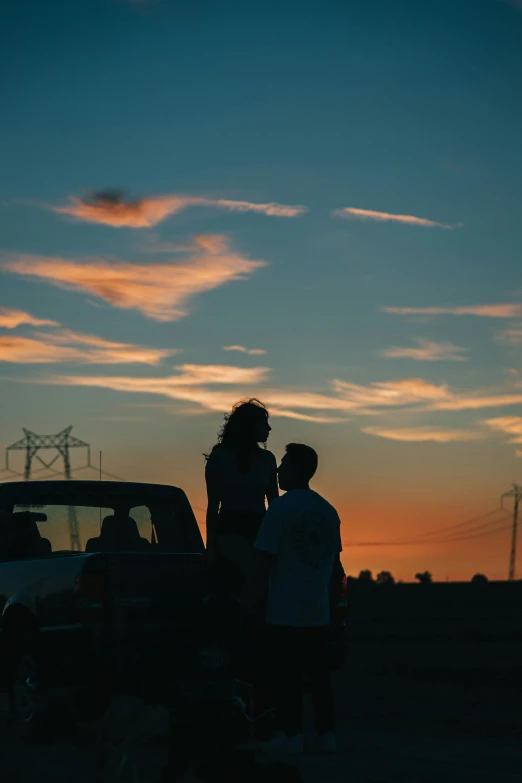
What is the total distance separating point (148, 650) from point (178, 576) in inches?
22.6

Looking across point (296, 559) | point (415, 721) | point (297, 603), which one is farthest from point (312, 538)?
point (415, 721)

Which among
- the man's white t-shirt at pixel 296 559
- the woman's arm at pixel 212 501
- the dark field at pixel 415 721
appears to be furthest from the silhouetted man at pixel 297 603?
the woman's arm at pixel 212 501

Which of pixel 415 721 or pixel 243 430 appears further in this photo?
pixel 415 721

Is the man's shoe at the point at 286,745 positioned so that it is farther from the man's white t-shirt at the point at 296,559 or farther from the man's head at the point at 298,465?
the man's head at the point at 298,465

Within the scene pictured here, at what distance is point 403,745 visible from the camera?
10.3 m

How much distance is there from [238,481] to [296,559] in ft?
2.56

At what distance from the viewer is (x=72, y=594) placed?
9.17m

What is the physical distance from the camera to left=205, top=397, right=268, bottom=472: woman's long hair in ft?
30.9

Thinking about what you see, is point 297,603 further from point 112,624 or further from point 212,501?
point 112,624

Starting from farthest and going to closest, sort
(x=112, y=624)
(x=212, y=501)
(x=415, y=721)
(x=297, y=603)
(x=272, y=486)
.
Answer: (x=415, y=721) → (x=272, y=486) → (x=212, y=501) → (x=112, y=624) → (x=297, y=603)

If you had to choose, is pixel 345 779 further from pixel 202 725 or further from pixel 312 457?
pixel 312 457

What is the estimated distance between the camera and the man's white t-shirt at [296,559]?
8883 millimetres

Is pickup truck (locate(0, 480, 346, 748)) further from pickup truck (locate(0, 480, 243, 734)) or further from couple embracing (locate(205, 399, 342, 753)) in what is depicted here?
couple embracing (locate(205, 399, 342, 753))

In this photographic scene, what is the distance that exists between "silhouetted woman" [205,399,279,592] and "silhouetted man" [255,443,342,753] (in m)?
0.43
